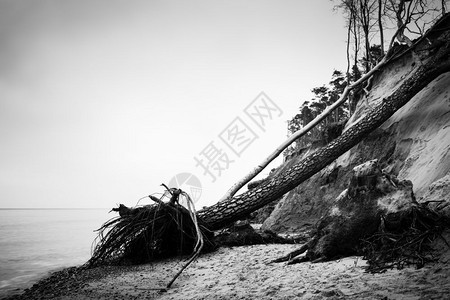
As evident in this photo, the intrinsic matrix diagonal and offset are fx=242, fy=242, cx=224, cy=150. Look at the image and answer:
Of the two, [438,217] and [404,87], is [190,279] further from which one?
[404,87]

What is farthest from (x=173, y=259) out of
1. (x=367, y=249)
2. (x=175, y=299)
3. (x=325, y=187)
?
(x=325, y=187)

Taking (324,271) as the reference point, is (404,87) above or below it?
above

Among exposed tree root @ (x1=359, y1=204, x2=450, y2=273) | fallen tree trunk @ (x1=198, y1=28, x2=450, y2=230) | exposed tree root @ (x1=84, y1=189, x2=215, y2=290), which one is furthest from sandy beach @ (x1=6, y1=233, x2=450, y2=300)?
fallen tree trunk @ (x1=198, y1=28, x2=450, y2=230)

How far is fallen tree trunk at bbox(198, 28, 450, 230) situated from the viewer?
5137mm

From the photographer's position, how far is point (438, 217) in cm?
234

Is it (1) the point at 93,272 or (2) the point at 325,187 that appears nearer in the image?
(1) the point at 93,272

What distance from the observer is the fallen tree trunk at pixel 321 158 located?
202 inches

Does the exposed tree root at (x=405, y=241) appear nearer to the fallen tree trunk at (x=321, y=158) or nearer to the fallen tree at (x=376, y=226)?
the fallen tree at (x=376, y=226)

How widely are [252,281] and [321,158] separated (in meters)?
3.84

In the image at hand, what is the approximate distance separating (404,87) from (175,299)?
6729mm

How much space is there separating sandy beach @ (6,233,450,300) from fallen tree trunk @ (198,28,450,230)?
2.78ft

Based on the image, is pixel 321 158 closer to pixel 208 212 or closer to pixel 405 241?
pixel 208 212

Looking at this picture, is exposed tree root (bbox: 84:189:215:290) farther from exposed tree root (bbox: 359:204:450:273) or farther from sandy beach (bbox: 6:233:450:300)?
exposed tree root (bbox: 359:204:450:273)

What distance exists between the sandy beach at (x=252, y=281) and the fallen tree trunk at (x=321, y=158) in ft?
2.78
